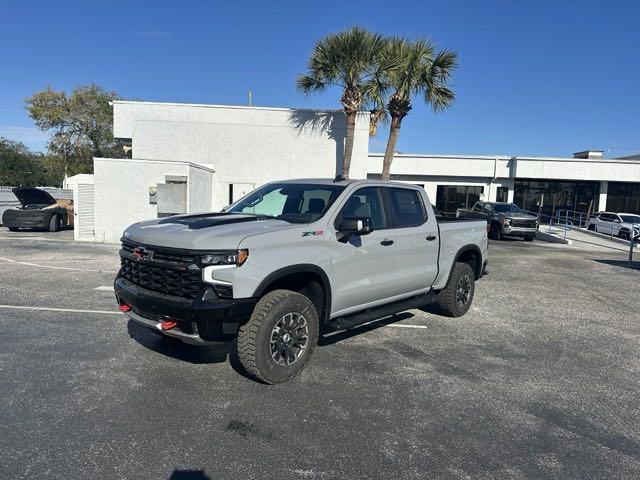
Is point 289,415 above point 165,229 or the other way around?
the other way around

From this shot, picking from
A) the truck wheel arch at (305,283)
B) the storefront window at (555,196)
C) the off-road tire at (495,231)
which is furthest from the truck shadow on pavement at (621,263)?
the storefront window at (555,196)

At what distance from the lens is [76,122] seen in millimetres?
41625

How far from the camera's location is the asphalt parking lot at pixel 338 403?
3.14 m

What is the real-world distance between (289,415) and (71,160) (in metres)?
45.8

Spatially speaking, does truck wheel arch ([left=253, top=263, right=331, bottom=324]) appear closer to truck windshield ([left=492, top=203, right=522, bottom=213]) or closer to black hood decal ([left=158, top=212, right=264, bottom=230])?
black hood decal ([left=158, top=212, right=264, bottom=230])

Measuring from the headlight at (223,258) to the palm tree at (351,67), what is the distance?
13.8 metres

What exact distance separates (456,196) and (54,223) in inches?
956

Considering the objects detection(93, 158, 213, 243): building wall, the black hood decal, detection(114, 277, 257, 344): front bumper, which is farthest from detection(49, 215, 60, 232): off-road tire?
detection(114, 277, 257, 344): front bumper

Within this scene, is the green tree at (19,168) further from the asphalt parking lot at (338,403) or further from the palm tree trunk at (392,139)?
the asphalt parking lot at (338,403)

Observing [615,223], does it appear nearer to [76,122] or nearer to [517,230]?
[517,230]

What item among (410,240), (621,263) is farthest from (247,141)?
(410,240)

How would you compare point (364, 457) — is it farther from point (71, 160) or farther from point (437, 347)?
point (71, 160)

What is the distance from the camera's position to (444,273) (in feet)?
21.0

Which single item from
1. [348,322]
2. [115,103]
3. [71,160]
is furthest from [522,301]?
[71,160]
